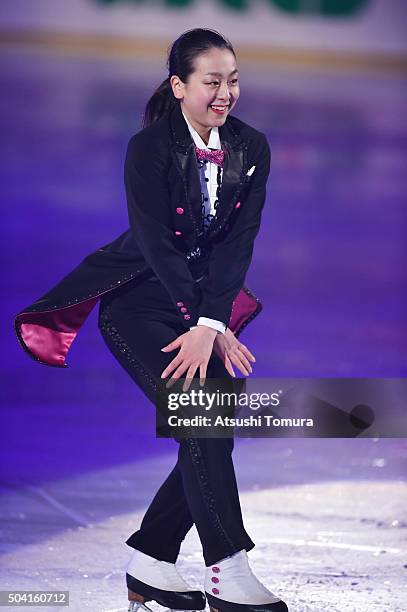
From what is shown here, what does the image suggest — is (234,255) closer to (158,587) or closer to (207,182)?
(207,182)

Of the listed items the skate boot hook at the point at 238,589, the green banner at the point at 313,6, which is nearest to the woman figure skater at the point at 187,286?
the skate boot hook at the point at 238,589

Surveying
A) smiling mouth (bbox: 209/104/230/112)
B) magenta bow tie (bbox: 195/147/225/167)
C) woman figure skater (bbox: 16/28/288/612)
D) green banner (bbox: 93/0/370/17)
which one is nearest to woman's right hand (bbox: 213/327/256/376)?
woman figure skater (bbox: 16/28/288/612)

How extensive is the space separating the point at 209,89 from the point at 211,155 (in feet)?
0.54

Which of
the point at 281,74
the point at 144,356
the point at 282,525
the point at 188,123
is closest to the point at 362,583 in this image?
the point at 282,525

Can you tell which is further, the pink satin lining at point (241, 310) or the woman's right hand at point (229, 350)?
the pink satin lining at point (241, 310)

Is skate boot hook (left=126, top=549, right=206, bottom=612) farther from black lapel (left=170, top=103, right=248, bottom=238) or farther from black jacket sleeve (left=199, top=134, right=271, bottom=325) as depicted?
black lapel (left=170, top=103, right=248, bottom=238)

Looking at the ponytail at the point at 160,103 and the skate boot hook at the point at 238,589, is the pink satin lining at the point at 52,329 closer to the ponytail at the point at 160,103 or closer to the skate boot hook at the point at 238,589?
the ponytail at the point at 160,103

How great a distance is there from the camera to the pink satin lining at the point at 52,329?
9.43 feet

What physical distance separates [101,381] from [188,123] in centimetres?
119

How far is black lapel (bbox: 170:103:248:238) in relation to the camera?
8.91ft

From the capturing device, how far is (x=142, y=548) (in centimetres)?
280

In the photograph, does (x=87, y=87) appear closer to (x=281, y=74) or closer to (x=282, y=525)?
(x=281, y=74)

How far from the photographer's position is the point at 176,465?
2.79 meters

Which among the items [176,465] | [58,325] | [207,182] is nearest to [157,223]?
[207,182]
